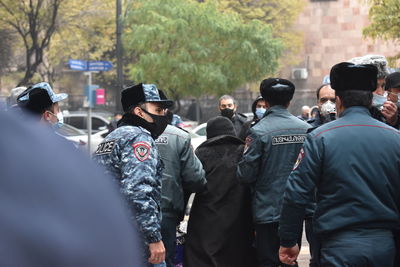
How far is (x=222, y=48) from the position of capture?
110ft

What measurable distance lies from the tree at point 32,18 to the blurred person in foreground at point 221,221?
25.0m

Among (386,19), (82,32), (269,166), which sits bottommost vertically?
(82,32)

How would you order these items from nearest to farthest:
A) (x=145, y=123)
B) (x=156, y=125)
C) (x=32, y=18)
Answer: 1. (x=145, y=123)
2. (x=156, y=125)
3. (x=32, y=18)

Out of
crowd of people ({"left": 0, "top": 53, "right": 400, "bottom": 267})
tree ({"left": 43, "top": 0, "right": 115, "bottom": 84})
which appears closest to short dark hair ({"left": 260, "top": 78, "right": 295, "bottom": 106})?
crowd of people ({"left": 0, "top": 53, "right": 400, "bottom": 267})

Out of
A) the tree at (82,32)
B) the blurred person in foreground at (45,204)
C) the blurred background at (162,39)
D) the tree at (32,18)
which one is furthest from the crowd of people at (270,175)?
the tree at (82,32)

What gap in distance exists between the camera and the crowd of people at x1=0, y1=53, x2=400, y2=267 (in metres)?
4.29

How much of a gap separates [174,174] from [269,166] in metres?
0.74

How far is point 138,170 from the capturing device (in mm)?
4723

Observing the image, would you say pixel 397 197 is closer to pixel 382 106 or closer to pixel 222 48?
pixel 382 106

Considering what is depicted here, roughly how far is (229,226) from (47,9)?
27.5m

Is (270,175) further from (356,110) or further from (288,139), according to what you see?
(356,110)

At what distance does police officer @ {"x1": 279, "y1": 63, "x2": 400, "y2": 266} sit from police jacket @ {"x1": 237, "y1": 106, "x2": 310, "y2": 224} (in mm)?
1704

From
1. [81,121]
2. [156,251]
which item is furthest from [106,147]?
[81,121]

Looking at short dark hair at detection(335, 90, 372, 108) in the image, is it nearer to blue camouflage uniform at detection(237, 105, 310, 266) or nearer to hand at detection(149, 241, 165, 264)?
hand at detection(149, 241, 165, 264)
